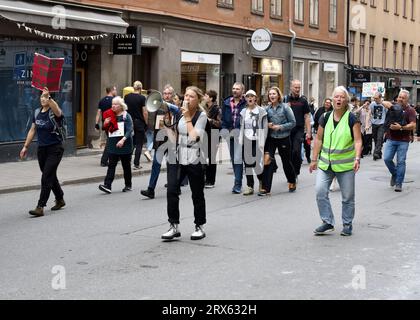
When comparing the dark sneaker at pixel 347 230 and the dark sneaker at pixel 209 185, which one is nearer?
the dark sneaker at pixel 347 230

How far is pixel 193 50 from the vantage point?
23281 mm

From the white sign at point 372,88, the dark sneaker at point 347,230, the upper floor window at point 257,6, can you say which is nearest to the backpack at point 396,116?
the dark sneaker at point 347,230

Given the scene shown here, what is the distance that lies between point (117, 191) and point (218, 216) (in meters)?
3.22

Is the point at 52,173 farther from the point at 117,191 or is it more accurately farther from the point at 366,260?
the point at 366,260

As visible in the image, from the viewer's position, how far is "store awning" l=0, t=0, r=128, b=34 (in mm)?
15094

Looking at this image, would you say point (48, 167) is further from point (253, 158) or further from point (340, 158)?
point (340, 158)

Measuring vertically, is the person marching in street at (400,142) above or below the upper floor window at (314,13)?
below

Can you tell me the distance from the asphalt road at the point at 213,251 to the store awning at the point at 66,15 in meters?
4.95

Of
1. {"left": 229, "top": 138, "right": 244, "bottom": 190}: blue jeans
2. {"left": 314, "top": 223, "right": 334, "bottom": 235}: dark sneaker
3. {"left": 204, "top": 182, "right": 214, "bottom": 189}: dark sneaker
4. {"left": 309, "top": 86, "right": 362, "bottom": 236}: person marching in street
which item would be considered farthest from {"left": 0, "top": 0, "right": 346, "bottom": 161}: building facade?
{"left": 314, "top": 223, "right": 334, "bottom": 235}: dark sneaker

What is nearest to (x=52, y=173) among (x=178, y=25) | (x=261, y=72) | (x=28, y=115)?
(x=28, y=115)

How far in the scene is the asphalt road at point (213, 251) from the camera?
604 centimetres

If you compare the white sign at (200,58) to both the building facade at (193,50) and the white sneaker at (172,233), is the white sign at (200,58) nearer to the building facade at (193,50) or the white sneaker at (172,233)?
the building facade at (193,50)

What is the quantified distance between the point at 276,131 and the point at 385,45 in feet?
109

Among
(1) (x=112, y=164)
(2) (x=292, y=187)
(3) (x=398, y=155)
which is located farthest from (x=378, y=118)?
(1) (x=112, y=164)
